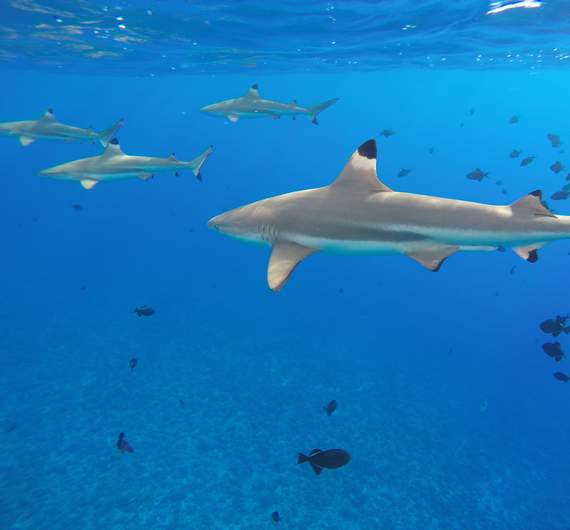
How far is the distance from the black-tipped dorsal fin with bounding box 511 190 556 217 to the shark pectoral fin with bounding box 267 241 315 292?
107 inches

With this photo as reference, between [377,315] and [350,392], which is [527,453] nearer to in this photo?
[350,392]

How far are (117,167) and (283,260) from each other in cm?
893

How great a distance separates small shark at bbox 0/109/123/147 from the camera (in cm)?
1509

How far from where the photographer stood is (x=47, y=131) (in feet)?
51.1

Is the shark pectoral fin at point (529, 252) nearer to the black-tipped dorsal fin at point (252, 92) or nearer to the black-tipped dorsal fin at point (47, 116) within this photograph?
the black-tipped dorsal fin at point (252, 92)

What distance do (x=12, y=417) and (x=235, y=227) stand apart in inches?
548

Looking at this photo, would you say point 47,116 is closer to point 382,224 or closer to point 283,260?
point 283,260

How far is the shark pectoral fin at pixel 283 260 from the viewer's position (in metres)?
5.08

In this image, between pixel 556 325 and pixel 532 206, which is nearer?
pixel 532 206

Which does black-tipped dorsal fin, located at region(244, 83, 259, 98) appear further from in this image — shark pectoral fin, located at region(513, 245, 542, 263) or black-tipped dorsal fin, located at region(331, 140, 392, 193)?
shark pectoral fin, located at region(513, 245, 542, 263)

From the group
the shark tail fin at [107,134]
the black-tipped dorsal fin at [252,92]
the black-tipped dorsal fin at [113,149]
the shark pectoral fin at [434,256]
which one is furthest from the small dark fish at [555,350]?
the shark tail fin at [107,134]

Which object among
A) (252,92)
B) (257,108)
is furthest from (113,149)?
(252,92)

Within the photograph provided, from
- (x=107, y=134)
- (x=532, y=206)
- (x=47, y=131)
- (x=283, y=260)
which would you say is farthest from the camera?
(x=47, y=131)

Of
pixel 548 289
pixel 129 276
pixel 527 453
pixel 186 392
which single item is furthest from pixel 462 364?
pixel 129 276
